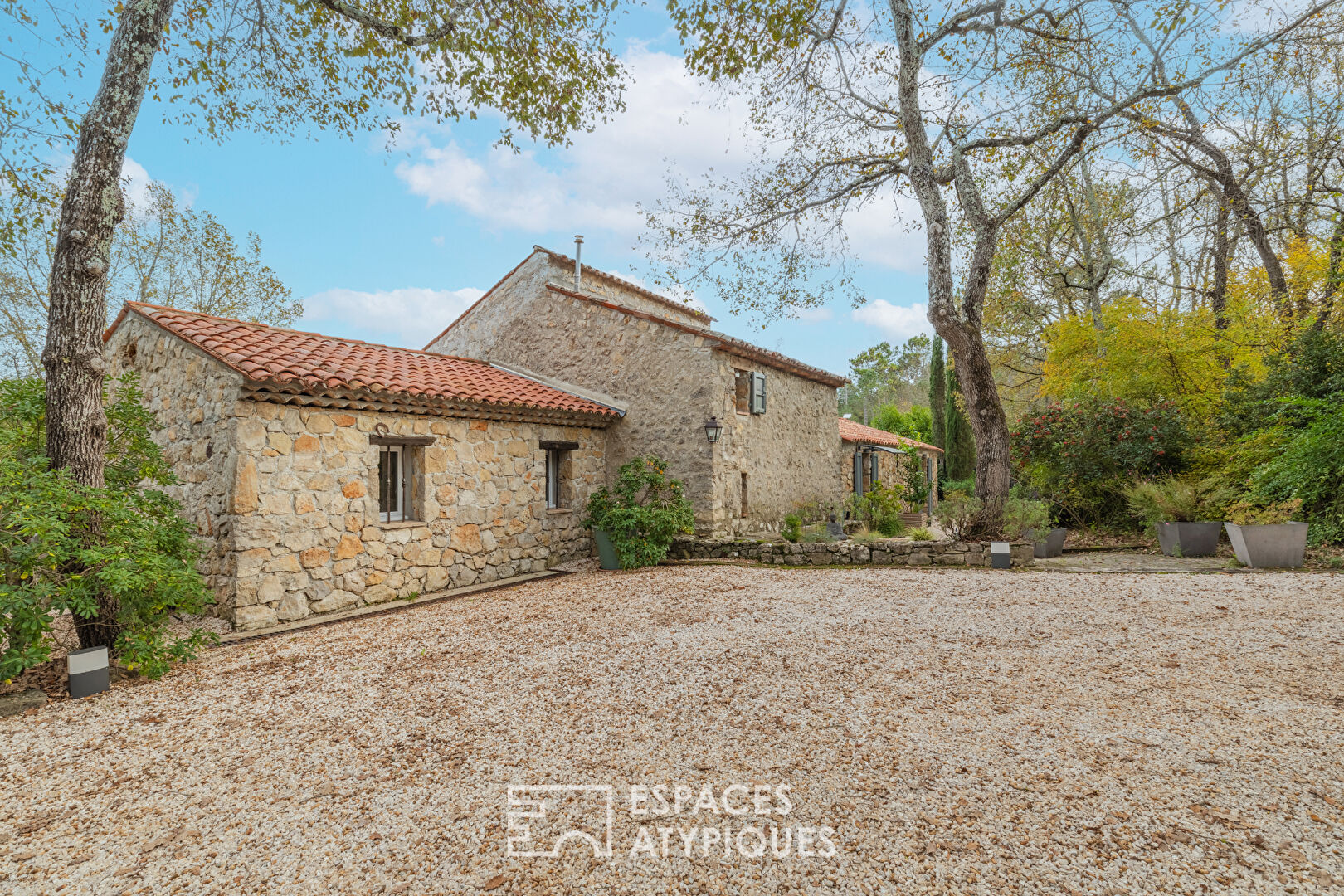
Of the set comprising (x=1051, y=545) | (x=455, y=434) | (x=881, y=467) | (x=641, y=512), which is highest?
(x=455, y=434)

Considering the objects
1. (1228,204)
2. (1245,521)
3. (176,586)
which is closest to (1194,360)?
(1228,204)

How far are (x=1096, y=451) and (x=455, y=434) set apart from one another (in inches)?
438

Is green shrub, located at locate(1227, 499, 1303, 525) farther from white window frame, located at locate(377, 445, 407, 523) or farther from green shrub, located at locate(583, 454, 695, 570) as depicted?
white window frame, located at locate(377, 445, 407, 523)

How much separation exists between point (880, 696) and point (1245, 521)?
7.25 m

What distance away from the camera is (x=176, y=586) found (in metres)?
4.43

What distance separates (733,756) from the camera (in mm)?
3045

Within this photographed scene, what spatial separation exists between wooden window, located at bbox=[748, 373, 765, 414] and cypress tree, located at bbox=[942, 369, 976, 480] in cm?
949

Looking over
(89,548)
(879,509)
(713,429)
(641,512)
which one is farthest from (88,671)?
(879,509)

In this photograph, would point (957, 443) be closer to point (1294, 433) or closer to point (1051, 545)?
point (1051, 545)

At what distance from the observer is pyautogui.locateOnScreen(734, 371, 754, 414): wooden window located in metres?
10.5

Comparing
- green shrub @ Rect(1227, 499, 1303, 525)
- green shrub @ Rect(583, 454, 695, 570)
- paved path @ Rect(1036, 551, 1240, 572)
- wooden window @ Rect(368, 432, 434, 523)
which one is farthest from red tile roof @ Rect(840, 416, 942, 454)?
wooden window @ Rect(368, 432, 434, 523)

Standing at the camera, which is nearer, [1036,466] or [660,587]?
[660,587]

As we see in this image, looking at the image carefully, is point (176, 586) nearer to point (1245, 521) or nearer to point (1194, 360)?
point (1245, 521)

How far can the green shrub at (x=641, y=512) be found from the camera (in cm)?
889
